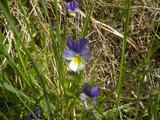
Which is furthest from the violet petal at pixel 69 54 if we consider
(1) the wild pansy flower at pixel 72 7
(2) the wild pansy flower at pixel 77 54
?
(1) the wild pansy flower at pixel 72 7

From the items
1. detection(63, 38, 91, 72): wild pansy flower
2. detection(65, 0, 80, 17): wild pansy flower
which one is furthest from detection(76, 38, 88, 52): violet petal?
detection(65, 0, 80, 17): wild pansy flower

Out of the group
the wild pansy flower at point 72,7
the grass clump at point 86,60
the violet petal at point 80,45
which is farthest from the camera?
the wild pansy flower at point 72,7

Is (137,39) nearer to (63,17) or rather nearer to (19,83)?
(63,17)

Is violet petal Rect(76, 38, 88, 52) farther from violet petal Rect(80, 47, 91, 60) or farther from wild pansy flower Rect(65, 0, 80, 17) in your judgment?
wild pansy flower Rect(65, 0, 80, 17)

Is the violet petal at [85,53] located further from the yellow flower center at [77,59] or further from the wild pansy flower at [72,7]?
the wild pansy flower at [72,7]

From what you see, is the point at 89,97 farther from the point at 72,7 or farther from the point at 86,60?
the point at 72,7

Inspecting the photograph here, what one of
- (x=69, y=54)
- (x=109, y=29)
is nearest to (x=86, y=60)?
(x=109, y=29)

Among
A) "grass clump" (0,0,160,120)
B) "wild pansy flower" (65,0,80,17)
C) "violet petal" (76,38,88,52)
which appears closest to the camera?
"violet petal" (76,38,88,52)
